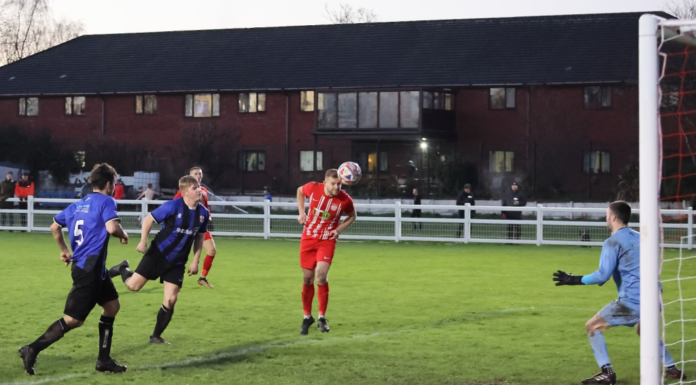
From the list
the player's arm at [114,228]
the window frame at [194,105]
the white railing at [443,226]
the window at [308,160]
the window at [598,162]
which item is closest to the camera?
the player's arm at [114,228]

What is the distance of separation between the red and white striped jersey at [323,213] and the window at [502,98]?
37.3 metres

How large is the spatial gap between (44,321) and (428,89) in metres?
36.9

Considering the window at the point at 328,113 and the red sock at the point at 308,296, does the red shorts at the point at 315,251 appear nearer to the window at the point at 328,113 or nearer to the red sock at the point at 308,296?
the red sock at the point at 308,296

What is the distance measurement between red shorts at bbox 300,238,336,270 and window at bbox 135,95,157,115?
44.3m

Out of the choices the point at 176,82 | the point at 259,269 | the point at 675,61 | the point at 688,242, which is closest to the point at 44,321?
the point at 259,269

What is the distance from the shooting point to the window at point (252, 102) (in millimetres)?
51781

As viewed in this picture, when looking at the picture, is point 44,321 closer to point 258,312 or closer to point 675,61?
point 258,312

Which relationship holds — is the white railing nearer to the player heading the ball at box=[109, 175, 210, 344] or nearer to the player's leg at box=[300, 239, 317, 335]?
the player's leg at box=[300, 239, 317, 335]

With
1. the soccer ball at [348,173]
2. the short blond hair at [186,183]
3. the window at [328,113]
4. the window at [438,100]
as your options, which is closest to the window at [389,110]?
the window at [438,100]

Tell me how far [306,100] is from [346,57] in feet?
11.0

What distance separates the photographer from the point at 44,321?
37.3ft

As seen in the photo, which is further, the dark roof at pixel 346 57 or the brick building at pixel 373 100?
the dark roof at pixel 346 57

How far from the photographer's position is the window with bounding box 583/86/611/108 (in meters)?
45.8

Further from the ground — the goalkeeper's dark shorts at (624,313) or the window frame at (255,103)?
the window frame at (255,103)
